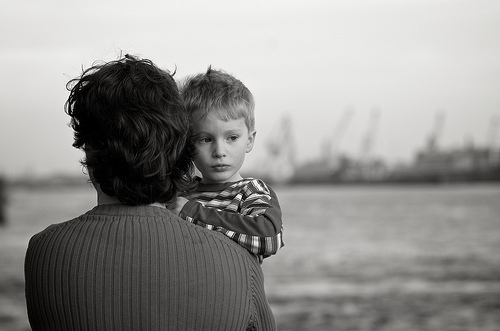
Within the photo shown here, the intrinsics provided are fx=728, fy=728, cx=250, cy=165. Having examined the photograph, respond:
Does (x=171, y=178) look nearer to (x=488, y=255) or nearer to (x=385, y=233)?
(x=488, y=255)

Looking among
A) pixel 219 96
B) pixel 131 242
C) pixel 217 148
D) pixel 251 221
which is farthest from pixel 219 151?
pixel 131 242

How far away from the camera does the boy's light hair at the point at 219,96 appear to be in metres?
1.86

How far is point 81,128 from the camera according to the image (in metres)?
1.43

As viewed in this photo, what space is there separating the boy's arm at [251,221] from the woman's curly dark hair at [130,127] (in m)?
0.20

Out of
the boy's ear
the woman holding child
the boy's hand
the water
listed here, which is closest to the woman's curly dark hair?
the woman holding child

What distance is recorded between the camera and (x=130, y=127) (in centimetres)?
138

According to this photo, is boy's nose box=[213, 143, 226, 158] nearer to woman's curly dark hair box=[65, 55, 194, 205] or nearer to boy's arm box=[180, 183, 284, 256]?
boy's arm box=[180, 183, 284, 256]

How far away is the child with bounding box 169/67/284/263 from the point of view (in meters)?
1.77

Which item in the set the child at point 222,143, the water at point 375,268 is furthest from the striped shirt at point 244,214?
the water at point 375,268

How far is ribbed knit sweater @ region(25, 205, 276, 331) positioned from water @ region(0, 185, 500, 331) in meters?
17.9

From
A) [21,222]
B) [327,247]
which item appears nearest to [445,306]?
[327,247]

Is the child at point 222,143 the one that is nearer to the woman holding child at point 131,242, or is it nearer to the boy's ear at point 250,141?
the boy's ear at point 250,141

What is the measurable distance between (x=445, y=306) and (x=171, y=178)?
2490 cm

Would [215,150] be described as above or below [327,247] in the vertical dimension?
above
